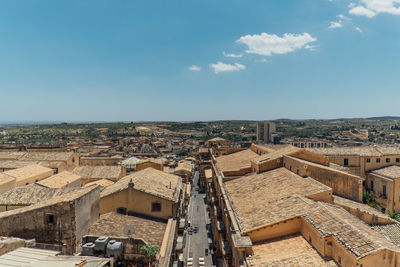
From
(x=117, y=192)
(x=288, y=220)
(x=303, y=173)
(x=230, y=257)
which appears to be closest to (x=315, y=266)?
(x=288, y=220)

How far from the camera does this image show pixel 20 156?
45312 millimetres

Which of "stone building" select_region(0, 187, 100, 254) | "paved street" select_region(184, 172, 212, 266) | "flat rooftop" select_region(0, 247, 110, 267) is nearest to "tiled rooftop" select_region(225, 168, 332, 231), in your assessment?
"flat rooftop" select_region(0, 247, 110, 267)

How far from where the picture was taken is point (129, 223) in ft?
66.4

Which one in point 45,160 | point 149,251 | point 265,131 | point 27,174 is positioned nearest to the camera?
point 149,251

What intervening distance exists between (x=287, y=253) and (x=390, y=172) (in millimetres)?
31612

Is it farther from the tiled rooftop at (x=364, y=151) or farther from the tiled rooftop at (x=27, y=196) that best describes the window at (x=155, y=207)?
the tiled rooftop at (x=364, y=151)

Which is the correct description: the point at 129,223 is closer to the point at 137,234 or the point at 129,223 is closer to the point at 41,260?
the point at 137,234

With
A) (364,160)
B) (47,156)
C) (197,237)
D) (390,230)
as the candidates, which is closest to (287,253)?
(390,230)

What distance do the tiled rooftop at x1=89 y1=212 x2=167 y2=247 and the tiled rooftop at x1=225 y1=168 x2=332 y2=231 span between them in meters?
5.87

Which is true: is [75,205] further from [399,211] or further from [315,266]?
[399,211]

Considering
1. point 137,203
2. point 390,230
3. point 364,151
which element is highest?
point 364,151

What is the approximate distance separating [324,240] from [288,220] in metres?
2.92

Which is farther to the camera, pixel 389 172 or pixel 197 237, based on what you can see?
pixel 389 172

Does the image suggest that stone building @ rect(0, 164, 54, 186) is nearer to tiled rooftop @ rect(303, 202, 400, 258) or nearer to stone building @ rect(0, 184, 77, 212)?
stone building @ rect(0, 184, 77, 212)
